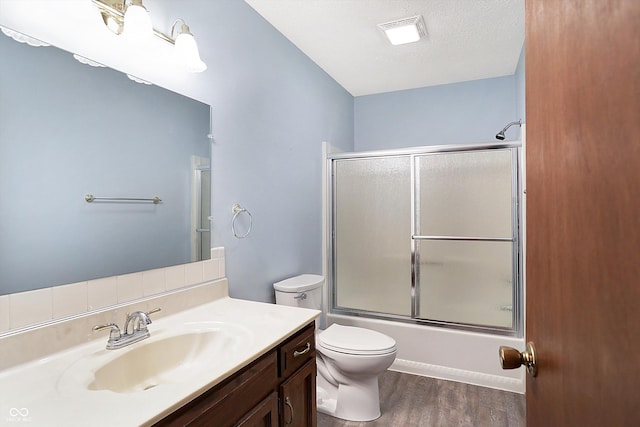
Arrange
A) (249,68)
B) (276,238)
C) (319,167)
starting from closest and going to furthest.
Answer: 1. (249,68)
2. (276,238)
3. (319,167)

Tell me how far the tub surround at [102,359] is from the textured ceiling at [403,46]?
1701 mm

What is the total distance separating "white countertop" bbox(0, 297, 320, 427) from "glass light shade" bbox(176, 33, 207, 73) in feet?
3.51

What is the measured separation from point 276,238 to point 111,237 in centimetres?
109

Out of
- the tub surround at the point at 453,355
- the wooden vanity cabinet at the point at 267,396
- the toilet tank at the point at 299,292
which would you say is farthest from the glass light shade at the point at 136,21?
the tub surround at the point at 453,355

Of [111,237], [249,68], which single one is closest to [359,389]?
[111,237]

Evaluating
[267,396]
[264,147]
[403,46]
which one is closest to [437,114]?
[403,46]

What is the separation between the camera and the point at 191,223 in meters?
1.59

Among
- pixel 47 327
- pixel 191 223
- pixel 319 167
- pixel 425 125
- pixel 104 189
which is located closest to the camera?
pixel 47 327

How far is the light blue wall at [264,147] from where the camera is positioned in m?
1.77

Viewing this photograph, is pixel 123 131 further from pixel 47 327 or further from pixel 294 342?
pixel 294 342

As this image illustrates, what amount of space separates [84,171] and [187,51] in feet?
2.10

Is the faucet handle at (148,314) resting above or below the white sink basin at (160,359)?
above

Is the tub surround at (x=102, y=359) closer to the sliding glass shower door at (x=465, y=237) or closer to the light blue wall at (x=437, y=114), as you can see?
the sliding glass shower door at (x=465, y=237)

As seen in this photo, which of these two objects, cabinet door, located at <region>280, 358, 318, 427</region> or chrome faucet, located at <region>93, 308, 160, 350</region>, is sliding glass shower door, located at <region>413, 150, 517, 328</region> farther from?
chrome faucet, located at <region>93, 308, 160, 350</region>
